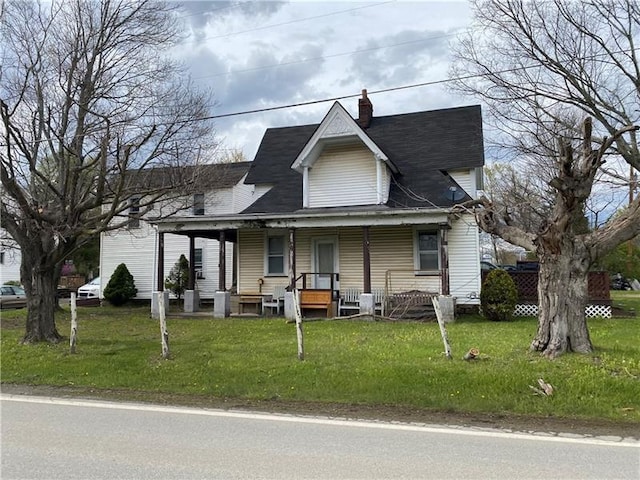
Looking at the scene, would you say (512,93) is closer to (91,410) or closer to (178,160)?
(178,160)

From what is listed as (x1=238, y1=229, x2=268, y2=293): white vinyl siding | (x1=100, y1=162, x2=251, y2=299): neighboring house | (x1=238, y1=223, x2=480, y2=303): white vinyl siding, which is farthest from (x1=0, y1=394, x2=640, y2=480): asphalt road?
(x1=100, y1=162, x2=251, y2=299): neighboring house

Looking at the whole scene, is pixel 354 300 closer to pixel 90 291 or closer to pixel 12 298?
pixel 90 291

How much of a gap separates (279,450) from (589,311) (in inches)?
594

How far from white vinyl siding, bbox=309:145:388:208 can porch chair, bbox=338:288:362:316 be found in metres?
3.16

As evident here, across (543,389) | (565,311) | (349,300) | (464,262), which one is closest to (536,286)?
(464,262)

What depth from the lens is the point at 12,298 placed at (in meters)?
26.3

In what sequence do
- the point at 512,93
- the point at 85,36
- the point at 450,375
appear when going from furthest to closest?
1. the point at 512,93
2. the point at 85,36
3. the point at 450,375

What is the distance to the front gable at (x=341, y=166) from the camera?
18.2 meters

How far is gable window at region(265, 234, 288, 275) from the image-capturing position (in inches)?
775

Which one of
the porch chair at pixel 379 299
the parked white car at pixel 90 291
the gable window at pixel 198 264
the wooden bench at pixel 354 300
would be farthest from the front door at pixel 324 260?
the parked white car at pixel 90 291

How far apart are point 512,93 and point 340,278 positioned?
28.0 feet

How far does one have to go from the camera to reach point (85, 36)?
584 inches

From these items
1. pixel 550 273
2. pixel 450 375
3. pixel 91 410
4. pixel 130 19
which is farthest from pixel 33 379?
pixel 130 19

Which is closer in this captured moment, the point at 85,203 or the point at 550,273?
the point at 550,273
